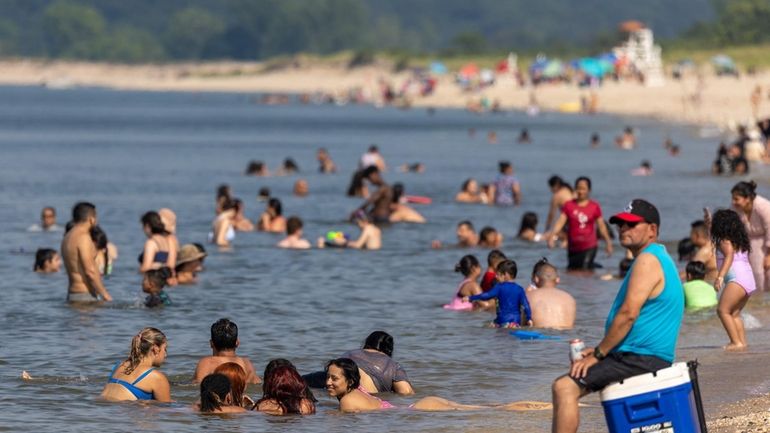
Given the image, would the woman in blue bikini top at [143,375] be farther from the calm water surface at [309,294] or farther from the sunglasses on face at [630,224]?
the sunglasses on face at [630,224]

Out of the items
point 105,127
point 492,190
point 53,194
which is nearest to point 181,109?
point 105,127

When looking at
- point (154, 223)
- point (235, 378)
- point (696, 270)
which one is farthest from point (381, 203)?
point (235, 378)

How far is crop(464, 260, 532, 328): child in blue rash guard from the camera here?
14.0 m

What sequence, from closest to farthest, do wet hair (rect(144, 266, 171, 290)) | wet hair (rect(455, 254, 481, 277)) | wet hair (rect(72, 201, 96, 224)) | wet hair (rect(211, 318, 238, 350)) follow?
wet hair (rect(211, 318, 238, 350)), wet hair (rect(72, 201, 96, 224)), wet hair (rect(455, 254, 481, 277)), wet hair (rect(144, 266, 171, 290))

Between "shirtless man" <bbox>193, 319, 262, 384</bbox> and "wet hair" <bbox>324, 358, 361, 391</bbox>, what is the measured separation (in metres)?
0.99

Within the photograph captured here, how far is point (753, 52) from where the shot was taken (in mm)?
105750

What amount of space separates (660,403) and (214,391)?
4.16m

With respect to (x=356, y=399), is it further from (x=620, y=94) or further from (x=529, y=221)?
(x=620, y=94)

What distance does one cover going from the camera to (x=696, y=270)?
1506 centimetres

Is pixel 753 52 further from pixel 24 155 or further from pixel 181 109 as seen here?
pixel 24 155

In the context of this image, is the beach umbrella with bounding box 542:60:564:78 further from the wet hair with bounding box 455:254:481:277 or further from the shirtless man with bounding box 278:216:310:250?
the wet hair with bounding box 455:254:481:277

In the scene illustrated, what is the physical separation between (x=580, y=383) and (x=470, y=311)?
8897 millimetres

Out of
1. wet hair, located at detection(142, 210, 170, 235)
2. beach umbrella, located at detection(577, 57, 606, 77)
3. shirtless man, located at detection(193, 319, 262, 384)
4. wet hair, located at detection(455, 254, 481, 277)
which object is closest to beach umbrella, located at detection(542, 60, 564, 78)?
beach umbrella, located at detection(577, 57, 606, 77)

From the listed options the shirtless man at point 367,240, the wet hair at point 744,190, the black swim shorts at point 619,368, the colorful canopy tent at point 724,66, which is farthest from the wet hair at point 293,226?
the colorful canopy tent at point 724,66
